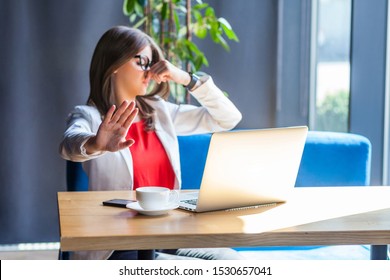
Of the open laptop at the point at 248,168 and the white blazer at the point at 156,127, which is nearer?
the open laptop at the point at 248,168

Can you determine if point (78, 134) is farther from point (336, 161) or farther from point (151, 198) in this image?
point (336, 161)

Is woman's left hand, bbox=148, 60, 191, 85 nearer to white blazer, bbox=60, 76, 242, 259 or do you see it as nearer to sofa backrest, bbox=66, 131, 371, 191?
white blazer, bbox=60, 76, 242, 259

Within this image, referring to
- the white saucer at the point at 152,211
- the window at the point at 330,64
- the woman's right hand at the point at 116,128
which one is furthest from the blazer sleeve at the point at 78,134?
the window at the point at 330,64

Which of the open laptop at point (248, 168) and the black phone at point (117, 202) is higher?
the open laptop at point (248, 168)

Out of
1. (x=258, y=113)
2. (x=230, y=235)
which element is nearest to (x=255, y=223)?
(x=230, y=235)

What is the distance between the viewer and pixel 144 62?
7.88 ft

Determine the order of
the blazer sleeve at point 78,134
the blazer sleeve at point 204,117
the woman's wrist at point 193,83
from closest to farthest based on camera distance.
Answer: the blazer sleeve at point 78,134 < the woman's wrist at point 193,83 < the blazer sleeve at point 204,117

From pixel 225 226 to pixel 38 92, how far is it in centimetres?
248

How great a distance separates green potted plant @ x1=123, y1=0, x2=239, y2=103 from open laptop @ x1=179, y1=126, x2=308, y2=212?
1667 mm

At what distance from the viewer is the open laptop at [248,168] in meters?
1.66

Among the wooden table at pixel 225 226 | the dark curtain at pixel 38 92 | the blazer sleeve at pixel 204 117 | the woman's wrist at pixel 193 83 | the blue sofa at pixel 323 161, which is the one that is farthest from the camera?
the dark curtain at pixel 38 92

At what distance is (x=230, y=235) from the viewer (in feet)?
4.90

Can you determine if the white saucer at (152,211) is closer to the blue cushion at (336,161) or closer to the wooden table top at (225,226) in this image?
the wooden table top at (225,226)

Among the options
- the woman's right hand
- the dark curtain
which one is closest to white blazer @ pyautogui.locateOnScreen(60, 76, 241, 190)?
the woman's right hand
